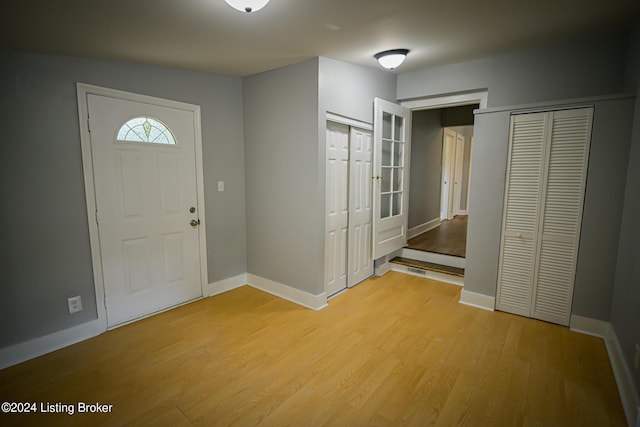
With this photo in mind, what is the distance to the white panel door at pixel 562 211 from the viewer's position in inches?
103

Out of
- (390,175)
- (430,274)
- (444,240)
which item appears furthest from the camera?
(444,240)

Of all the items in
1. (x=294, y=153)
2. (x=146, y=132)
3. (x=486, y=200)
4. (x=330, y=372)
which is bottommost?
(x=330, y=372)

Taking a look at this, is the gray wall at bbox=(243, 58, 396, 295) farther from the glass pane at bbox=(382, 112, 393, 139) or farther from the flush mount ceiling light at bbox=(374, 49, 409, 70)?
the flush mount ceiling light at bbox=(374, 49, 409, 70)

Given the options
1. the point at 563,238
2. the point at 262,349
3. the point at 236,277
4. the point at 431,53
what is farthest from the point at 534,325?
the point at 236,277

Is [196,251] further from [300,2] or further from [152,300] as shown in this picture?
[300,2]

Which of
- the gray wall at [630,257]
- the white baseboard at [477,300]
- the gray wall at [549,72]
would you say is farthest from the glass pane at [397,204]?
the gray wall at [630,257]

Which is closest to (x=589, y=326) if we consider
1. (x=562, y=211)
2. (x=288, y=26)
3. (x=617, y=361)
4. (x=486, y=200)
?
(x=617, y=361)

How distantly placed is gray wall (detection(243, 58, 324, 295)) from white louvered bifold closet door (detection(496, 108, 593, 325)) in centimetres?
187

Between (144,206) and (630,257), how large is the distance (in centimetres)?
403

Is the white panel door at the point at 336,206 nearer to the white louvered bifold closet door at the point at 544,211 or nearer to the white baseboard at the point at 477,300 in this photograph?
the white baseboard at the point at 477,300

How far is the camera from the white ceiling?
6.08 ft

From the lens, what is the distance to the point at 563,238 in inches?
108

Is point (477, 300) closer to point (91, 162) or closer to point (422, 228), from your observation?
point (422, 228)

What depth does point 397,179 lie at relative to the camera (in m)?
4.10
